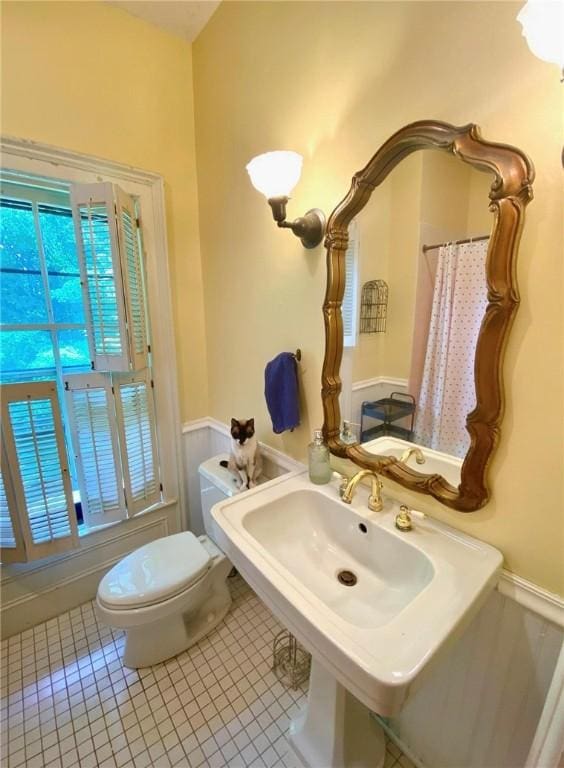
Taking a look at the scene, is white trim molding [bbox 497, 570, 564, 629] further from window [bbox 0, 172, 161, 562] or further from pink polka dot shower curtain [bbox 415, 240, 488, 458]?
window [bbox 0, 172, 161, 562]

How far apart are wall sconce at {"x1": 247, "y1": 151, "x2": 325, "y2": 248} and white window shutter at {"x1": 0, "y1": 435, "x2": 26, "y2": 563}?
1.40 m

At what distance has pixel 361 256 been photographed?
40.6 inches

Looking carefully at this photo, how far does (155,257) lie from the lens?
1673mm

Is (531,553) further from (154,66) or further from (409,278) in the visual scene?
(154,66)

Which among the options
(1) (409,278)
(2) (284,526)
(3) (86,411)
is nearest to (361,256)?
(1) (409,278)

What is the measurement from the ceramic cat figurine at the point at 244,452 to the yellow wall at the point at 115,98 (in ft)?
1.96

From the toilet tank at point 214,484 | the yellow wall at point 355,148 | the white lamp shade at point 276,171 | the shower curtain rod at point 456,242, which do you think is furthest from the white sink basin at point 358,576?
the white lamp shade at point 276,171

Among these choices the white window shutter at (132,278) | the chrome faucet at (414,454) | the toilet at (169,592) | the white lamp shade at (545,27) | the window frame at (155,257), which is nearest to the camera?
the white lamp shade at (545,27)

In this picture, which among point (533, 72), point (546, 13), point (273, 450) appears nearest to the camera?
point (546, 13)

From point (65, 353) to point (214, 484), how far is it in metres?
0.93

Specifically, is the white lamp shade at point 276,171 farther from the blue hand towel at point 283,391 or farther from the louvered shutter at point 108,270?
the louvered shutter at point 108,270

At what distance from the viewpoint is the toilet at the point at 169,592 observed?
1.23 metres

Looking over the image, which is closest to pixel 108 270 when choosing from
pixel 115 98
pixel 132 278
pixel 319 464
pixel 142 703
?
pixel 132 278

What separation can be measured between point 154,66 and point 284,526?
2091mm
